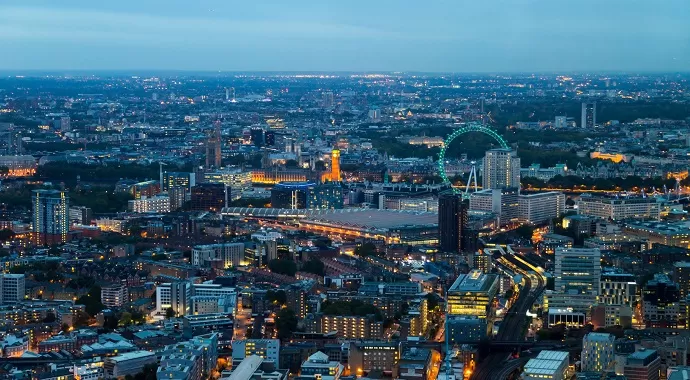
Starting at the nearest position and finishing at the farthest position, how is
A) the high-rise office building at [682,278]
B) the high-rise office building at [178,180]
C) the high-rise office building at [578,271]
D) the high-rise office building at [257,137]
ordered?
the high-rise office building at [682,278] → the high-rise office building at [578,271] → the high-rise office building at [178,180] → the high-rise office building at [257,137]

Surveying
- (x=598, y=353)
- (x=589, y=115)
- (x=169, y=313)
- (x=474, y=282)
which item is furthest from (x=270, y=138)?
(x=598, y=353)

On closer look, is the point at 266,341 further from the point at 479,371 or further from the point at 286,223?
the point at 286,223

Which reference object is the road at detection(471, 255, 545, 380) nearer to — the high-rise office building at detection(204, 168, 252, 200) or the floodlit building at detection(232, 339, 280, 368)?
the floodlit building at detection(232, 339, 280, 368)

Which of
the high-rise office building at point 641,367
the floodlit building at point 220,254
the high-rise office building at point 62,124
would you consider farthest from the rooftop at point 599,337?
the high-rise office building at point 62,124

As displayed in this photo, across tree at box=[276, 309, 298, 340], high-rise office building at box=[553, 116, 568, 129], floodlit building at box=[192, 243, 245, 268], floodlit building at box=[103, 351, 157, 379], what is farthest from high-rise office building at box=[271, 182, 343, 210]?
high-rise office building at box=[553, 116, 568, 129]

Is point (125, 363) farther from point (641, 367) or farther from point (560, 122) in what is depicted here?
point (560, 122)

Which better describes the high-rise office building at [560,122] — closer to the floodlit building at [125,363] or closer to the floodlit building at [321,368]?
the floodlit building at [321,368]

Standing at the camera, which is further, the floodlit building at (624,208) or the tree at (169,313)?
the floodlit building at (624,208)
